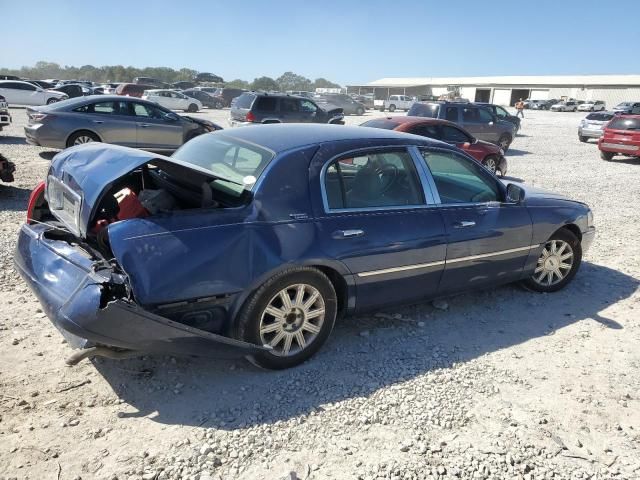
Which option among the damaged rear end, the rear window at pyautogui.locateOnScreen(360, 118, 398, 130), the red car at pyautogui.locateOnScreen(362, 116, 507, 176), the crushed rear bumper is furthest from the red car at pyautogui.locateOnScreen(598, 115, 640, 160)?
the crushed rear bumper

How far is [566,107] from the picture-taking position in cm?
5675

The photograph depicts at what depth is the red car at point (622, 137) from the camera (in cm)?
1605

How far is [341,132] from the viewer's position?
13.6 feet

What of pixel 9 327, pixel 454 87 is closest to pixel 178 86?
pixel 454 87

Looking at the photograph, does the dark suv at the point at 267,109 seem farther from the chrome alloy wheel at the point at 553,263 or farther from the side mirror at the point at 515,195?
the side mirror at the point at 515,195

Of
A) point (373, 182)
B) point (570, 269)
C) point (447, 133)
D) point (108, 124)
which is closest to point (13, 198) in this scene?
point (108, 124)

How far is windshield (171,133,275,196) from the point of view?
348cm

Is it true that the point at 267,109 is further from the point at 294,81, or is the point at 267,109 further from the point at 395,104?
the point at 294,81

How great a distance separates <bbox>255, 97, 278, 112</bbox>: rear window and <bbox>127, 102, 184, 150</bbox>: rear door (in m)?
4.22

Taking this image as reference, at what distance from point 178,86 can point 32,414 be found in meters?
56.2

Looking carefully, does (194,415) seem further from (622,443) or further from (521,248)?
(521,248)

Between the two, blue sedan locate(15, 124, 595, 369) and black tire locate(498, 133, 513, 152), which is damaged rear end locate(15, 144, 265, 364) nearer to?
blue sedan locate(15, 124, 595, 369)

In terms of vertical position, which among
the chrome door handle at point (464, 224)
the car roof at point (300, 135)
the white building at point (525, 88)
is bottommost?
the chrome door handle at point (464, 224)

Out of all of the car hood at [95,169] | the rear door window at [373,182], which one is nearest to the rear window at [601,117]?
the rear door window at [373,182]
